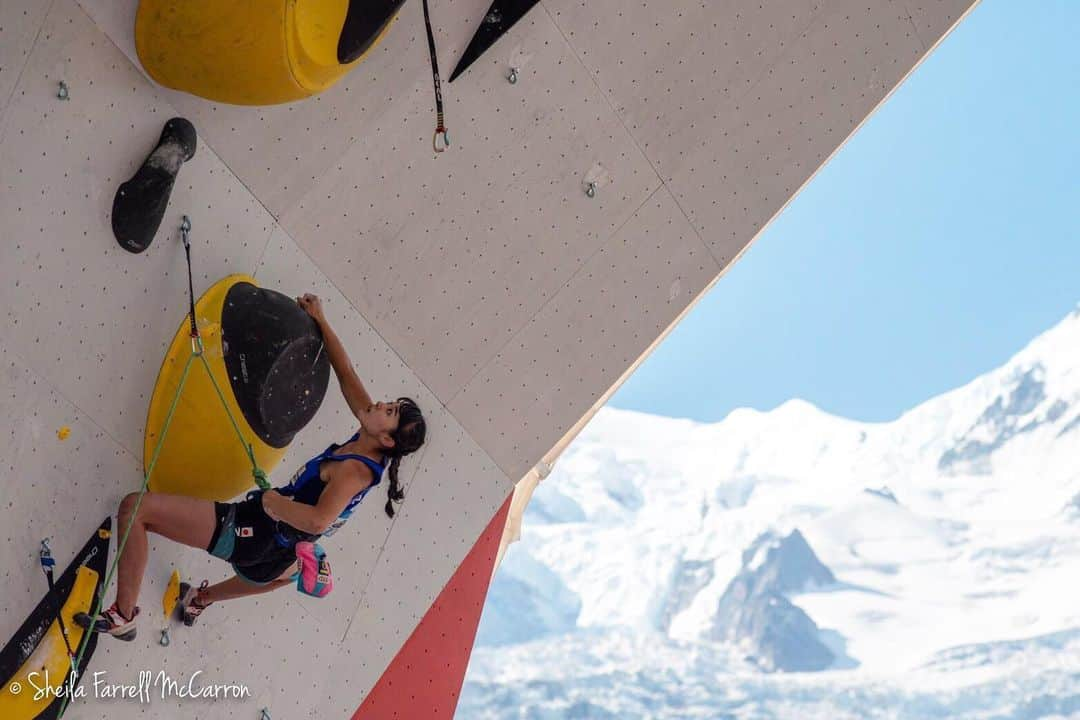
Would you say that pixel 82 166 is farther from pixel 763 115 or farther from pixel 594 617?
pixel 594 617

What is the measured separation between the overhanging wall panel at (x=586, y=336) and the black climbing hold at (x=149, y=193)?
1.49 m

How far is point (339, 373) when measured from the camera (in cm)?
375

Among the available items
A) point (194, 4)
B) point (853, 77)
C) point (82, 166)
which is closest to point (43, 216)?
point (82, 166)

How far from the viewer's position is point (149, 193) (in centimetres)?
335

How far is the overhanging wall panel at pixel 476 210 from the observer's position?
4035 millimetres

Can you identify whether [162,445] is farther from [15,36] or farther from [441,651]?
[441,651]

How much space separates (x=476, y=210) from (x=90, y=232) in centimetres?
143

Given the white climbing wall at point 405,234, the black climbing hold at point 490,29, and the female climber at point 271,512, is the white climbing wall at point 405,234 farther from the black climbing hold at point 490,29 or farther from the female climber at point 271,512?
the female climber at point 271,512

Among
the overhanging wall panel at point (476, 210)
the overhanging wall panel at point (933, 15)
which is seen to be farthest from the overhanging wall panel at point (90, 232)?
the overhanging wall panel at point (933, 15)

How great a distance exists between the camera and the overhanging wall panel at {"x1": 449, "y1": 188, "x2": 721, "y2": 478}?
4625mm

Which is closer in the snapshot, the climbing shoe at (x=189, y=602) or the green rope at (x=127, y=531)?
the green rope at (x=127, y=531)

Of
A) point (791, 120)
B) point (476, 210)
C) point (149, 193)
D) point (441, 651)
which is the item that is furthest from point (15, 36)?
point (791, 120)

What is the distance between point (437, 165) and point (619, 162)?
30.6 inches

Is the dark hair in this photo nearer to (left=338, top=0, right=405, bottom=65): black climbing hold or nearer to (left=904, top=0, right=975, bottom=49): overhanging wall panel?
(left=338, top=0, right=405, bottom=65): black climbing hold
